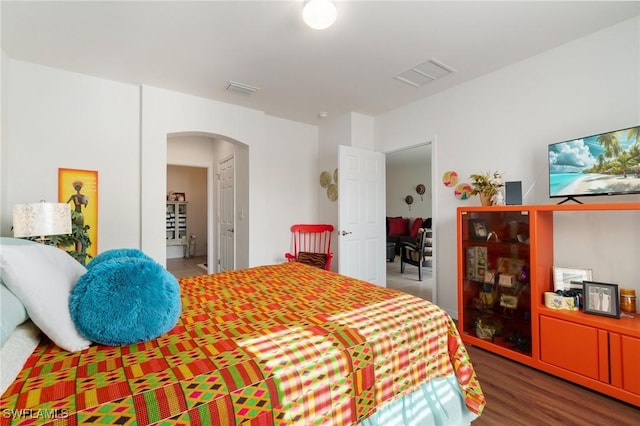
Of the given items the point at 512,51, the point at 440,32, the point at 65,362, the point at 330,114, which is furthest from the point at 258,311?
the point at 330,114

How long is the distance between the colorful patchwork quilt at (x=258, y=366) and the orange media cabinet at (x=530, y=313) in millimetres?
1057

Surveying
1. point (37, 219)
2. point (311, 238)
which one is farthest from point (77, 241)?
point (311, 238)

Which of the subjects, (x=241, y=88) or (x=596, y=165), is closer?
(x=596, y=165)

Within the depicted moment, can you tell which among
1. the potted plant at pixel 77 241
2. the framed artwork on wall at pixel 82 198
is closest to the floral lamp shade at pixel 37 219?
the potted plant at pixel 77 241

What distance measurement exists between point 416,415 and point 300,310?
0.70m

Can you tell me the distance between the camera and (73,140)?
2857 millimetres

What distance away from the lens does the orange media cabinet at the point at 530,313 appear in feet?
5.88

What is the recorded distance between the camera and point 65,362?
2.97 ft

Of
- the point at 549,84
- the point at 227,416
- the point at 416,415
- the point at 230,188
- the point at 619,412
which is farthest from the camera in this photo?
the point at 230,188

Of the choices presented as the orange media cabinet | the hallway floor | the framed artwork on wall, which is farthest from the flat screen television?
the framed artwork on wall

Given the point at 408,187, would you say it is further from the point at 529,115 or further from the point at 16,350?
the point at 16,350

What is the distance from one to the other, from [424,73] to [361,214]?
186 centimetres

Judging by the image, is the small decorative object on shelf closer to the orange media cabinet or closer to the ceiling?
the orange media cabinet

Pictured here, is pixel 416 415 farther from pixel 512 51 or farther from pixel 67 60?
pixel 67 60
